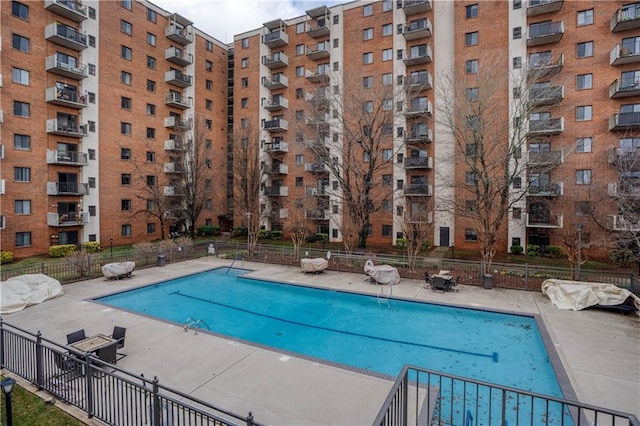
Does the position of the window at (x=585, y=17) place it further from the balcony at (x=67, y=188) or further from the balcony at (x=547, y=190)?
the balcony at (x=67, y=188)

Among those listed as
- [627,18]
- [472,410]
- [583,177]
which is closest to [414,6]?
[627,18]

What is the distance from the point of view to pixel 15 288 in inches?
539

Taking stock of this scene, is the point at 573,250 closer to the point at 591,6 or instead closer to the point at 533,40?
the point at 533,40

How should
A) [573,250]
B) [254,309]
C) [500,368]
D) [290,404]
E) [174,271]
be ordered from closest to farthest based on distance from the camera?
[290,404], [500,368], [254,309], [174,271], [573,250]

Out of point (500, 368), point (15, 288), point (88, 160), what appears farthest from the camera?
point (88, 160)

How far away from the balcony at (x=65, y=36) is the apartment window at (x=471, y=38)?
3269 centimetres

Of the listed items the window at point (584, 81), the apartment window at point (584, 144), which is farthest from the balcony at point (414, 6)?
the apartment window at point (584, 144)

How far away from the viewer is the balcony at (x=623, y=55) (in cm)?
2533

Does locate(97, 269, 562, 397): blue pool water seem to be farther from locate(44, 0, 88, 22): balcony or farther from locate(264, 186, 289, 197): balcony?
locate(44, 0, 88, 22): balcony

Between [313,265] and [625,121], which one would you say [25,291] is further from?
[625,121]

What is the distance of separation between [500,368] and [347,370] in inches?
177

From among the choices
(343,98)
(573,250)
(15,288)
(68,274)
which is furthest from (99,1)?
(573,250)

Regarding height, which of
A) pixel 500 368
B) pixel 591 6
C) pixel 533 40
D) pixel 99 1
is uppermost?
pixel 99 1

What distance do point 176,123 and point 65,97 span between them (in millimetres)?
10935
